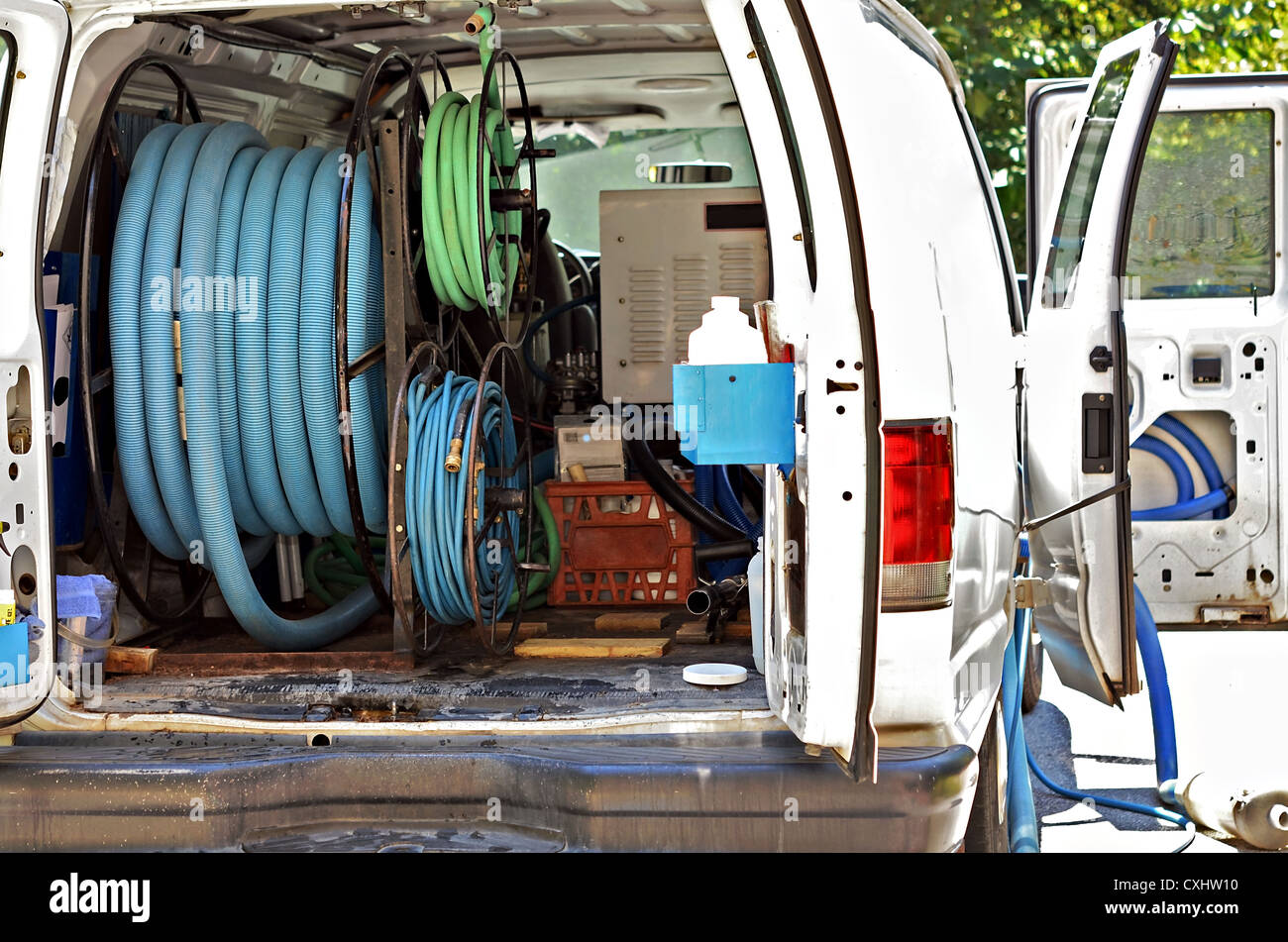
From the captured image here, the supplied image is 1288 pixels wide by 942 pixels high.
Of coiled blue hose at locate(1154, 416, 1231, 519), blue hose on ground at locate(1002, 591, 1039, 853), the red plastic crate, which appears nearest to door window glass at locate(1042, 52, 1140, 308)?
blue hose on ground at locate(1002, 591, 1039, 853)

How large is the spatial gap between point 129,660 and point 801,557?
→ 1916 mm

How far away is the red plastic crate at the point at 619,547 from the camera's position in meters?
4.54

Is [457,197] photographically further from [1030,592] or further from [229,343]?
[1030,592]

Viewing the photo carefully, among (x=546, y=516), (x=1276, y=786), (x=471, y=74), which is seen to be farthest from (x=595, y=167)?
(x=1276, y=786)

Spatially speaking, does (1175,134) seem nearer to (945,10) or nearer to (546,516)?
(546,516)

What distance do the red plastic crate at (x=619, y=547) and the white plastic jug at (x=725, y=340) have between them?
1.76 meters

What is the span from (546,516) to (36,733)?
1.88 m

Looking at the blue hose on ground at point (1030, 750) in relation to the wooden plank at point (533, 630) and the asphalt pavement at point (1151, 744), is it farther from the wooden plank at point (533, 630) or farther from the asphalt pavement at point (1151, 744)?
the wooden plank at point (533, 630)

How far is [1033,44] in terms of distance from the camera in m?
9.26

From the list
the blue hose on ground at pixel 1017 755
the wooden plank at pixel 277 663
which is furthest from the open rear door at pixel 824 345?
the wooden plank at pixel 277 663

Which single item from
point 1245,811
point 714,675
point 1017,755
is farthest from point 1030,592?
point 1245,811

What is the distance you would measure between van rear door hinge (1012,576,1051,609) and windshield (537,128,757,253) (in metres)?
2.54

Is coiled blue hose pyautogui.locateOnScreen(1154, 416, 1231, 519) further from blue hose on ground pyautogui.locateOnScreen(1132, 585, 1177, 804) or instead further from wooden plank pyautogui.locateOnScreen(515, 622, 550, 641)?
wooden plank pyautogui.locateOnScreen(515, 622, 550, 641)

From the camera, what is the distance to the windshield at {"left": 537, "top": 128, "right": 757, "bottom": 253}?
225 inches
